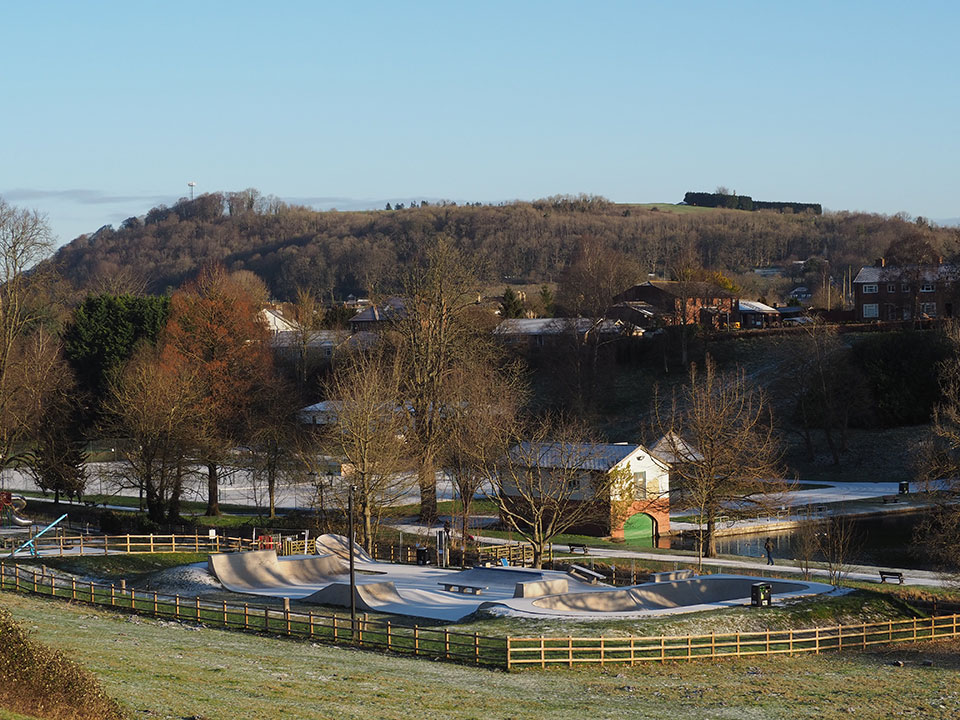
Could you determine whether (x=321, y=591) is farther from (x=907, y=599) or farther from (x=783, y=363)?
(x=783, y=363)

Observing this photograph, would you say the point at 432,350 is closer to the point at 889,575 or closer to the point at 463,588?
the point at 463,588

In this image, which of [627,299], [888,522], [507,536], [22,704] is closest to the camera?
[22,704]

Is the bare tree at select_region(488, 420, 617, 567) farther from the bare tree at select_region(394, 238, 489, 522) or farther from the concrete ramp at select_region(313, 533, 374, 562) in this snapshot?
the concrete ramp at select_region(313, 533, 374, 562)

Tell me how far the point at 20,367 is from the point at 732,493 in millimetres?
37010

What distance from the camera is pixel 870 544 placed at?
57562 millimetres

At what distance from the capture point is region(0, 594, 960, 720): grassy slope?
22797 mm

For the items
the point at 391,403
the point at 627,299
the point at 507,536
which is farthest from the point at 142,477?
the point at 627,299

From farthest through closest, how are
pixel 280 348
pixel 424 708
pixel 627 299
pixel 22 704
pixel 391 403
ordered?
pixel 627 299
pixel 280 348
pixel 391 403
pixel 424 708
pixel 22 704

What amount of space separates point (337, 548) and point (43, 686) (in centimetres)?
3203

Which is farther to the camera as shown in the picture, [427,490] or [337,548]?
[427,490]

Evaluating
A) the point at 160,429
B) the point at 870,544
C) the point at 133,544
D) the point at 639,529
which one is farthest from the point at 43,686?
A: the point at 870,544

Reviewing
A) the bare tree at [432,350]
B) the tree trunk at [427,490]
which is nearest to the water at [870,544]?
the tree trunk at [427,490]

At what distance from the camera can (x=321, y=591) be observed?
39.9 metres

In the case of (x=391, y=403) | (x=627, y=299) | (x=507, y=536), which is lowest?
(x=507, y=536)
